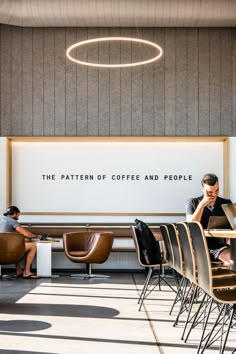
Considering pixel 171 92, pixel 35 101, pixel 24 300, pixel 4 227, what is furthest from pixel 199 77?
pixel 24 300

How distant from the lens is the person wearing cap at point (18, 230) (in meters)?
10.4

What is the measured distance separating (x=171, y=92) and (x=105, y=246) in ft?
10.4

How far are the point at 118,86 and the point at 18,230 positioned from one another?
331 cm

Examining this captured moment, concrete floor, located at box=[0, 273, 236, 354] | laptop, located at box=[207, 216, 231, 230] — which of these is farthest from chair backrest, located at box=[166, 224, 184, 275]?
concrete floor, located at box=[0, 273, 236, 354]

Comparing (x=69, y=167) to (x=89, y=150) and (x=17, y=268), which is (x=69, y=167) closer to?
(x=89, y=150)

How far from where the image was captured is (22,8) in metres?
10.9

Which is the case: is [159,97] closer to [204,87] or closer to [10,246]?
[204,87]

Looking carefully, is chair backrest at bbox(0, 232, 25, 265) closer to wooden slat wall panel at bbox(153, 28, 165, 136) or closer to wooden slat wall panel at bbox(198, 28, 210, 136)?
wooden slat wall panel at bbox(153, 28, 165, 136)

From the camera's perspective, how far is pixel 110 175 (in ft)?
38.5

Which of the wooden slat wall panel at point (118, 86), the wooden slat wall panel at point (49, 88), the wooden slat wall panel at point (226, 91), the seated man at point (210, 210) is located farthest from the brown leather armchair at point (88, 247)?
the seated man at point (210, 210)

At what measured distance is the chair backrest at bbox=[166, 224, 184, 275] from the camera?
512 centimetres

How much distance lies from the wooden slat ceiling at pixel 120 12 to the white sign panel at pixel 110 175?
2146 mm

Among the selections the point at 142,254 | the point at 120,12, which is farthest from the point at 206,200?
the point at 120,12

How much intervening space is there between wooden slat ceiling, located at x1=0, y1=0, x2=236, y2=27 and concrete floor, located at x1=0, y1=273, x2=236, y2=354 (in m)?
4.63
